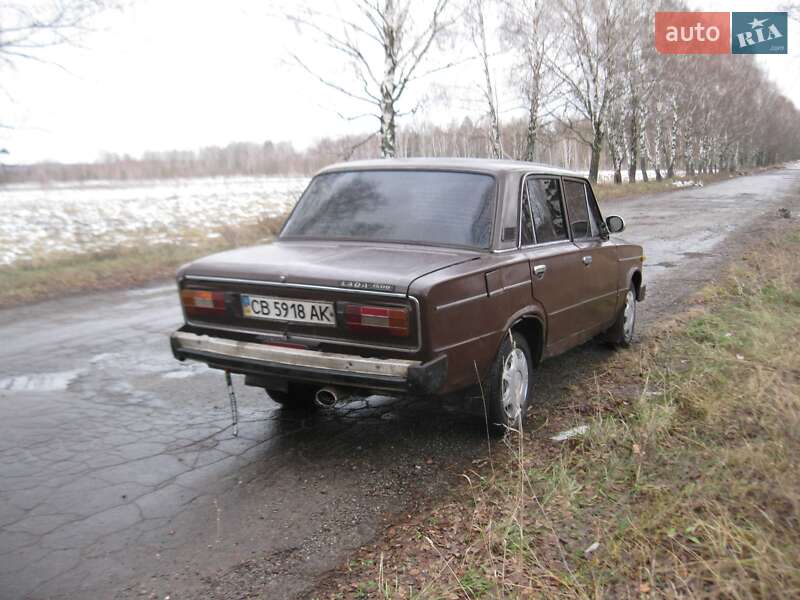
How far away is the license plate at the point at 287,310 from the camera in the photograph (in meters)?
3.39

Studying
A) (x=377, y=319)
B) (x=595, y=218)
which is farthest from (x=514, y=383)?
(x=595, y=218)

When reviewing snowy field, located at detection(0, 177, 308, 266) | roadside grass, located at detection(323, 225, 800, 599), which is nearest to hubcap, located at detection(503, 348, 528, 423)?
roadside grass, located at detection(323, 225, 800, 599)

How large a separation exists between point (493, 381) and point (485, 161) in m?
1.54

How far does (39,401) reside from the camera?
4.88m

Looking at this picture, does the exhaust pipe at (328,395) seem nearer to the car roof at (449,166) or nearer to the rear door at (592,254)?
the car roof at (449,166)

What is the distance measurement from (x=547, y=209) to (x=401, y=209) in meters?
1.15

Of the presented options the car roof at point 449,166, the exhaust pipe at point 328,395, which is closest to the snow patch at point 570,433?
the exhaust pipe at point 328,395

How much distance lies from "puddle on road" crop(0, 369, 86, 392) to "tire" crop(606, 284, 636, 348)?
467 centimetres

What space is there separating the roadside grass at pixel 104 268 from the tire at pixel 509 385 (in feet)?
26.2

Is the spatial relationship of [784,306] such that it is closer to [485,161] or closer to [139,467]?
[485,161]

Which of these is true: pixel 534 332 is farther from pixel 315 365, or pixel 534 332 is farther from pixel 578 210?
pixel 315 365

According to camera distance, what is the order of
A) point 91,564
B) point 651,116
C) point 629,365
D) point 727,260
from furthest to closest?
point 651,116, point 727,260, point 629,365, point 91,564

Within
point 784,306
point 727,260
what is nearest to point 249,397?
point 784,306

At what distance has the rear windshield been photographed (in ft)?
12.8
